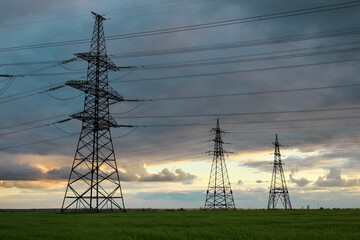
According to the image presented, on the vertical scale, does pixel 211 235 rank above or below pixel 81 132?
below

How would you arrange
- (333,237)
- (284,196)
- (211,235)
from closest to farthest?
(333,237), (211,235), (284,196)

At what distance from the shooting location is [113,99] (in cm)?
5306

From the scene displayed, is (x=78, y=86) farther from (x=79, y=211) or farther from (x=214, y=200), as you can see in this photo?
(x=214, y=200)

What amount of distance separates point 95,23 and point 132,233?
4077 cm

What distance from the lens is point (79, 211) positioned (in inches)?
1951

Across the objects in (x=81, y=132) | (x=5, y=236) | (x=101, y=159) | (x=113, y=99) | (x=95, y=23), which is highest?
(x=95, y=23)

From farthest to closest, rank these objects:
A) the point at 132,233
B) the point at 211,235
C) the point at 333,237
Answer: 1. the point at 132,233
2. the point at 211,235
3. the point at 333,237

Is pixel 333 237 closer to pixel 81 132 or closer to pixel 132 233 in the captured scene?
pixel 132 233

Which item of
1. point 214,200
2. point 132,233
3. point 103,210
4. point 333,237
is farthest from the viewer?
point 214,200

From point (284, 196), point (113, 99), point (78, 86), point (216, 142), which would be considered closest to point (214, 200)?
point (216, 142)

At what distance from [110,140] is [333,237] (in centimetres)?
3729

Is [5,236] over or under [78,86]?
under

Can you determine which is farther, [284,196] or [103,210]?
[284,196]

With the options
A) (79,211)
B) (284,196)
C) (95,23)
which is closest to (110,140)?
(79,211)
